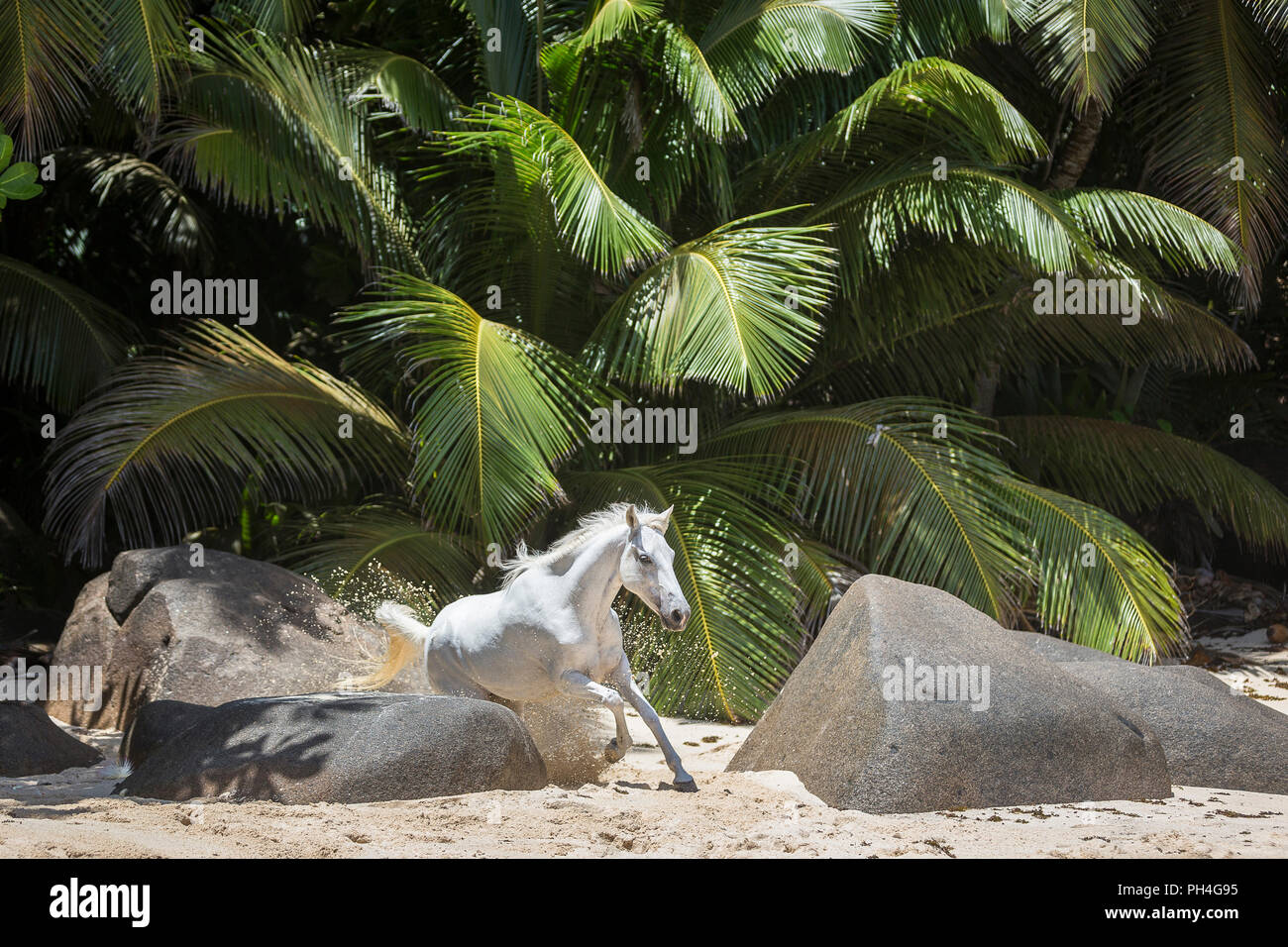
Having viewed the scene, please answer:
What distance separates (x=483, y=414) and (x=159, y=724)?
98.0 inches

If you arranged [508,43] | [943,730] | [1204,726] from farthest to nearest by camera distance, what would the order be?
[508,43], [1204,726], [943,730]

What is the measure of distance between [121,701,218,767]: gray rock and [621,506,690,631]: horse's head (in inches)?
71.3

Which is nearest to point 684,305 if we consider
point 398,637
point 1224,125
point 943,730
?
point 398,637

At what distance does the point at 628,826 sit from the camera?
14.2ft

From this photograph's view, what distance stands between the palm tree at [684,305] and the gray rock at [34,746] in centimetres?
190

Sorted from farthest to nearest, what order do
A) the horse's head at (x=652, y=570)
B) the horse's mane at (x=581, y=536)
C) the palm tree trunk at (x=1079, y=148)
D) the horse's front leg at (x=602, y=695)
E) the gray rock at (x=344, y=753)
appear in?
the palm tree trunk at (x=1079, y=148) → the horse's mane at (x=581, y=536) → the horse's front leg at (x=602, y=695) → the horse's head at (x=652, y=570) → the gray rock at (x=344, y=753)

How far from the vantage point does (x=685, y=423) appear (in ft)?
29.4

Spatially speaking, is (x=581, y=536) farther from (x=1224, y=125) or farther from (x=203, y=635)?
(x=1224, y=125)

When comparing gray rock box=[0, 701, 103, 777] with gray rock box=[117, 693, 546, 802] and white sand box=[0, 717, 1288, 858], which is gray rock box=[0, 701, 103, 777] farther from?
gray rock box=[117, 693, 546, 802]

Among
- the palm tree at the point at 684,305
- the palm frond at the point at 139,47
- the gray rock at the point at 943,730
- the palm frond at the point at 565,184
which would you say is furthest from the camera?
the palm frond at the point at 139,47

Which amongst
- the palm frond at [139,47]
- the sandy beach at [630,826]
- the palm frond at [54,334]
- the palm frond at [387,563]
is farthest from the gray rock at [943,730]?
the palm frond at [54,334]

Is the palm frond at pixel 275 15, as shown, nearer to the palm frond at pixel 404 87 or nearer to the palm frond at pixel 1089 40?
the palm frond at pixel 404 87

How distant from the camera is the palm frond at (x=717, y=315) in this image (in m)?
7.06

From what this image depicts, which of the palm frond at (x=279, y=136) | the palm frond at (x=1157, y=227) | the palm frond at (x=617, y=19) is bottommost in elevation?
the palm frond at (x=1157, y=227)
